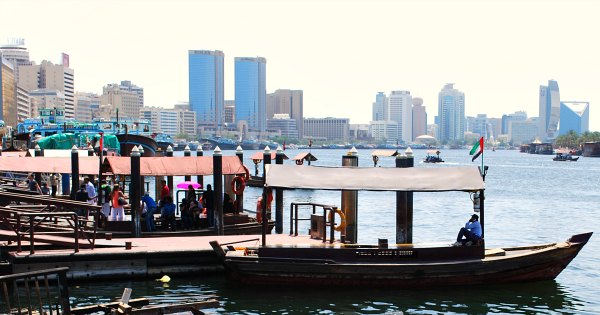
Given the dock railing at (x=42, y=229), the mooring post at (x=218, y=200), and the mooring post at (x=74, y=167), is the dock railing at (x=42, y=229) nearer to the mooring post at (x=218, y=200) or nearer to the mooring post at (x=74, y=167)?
the mooring post at (x=218, y=200)

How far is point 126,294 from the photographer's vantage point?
16.1m

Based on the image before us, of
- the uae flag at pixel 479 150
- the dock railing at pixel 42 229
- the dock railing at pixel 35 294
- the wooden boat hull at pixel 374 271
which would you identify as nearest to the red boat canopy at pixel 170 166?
the dock railing at pixel 42 229

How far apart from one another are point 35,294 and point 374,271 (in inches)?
365

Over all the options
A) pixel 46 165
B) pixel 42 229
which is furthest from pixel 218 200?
pixel 46 165

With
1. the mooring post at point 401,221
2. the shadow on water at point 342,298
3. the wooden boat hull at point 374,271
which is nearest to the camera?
Result: the shadow on water at point 342,298

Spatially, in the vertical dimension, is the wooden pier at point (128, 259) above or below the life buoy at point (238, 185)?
below

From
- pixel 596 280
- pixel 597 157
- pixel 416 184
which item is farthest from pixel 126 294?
pixel 597 157

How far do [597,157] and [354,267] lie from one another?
190 m

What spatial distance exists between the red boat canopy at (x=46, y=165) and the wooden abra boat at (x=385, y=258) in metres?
11.9

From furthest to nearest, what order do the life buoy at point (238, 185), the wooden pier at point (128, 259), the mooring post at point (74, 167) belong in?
the mooring post at point (74, 167)
the life buoy at point (238, 185)
the wooden pier at point (128, 259)

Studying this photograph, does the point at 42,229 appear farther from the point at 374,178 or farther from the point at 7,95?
the point at 7,95

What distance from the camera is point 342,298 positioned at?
68.8 ft

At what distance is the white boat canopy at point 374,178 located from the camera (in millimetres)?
21875

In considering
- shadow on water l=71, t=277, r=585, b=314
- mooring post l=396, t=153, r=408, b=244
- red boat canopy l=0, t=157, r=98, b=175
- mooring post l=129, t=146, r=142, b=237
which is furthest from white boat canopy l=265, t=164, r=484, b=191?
red boat canopy l=0, t=157, r=98, b=175
